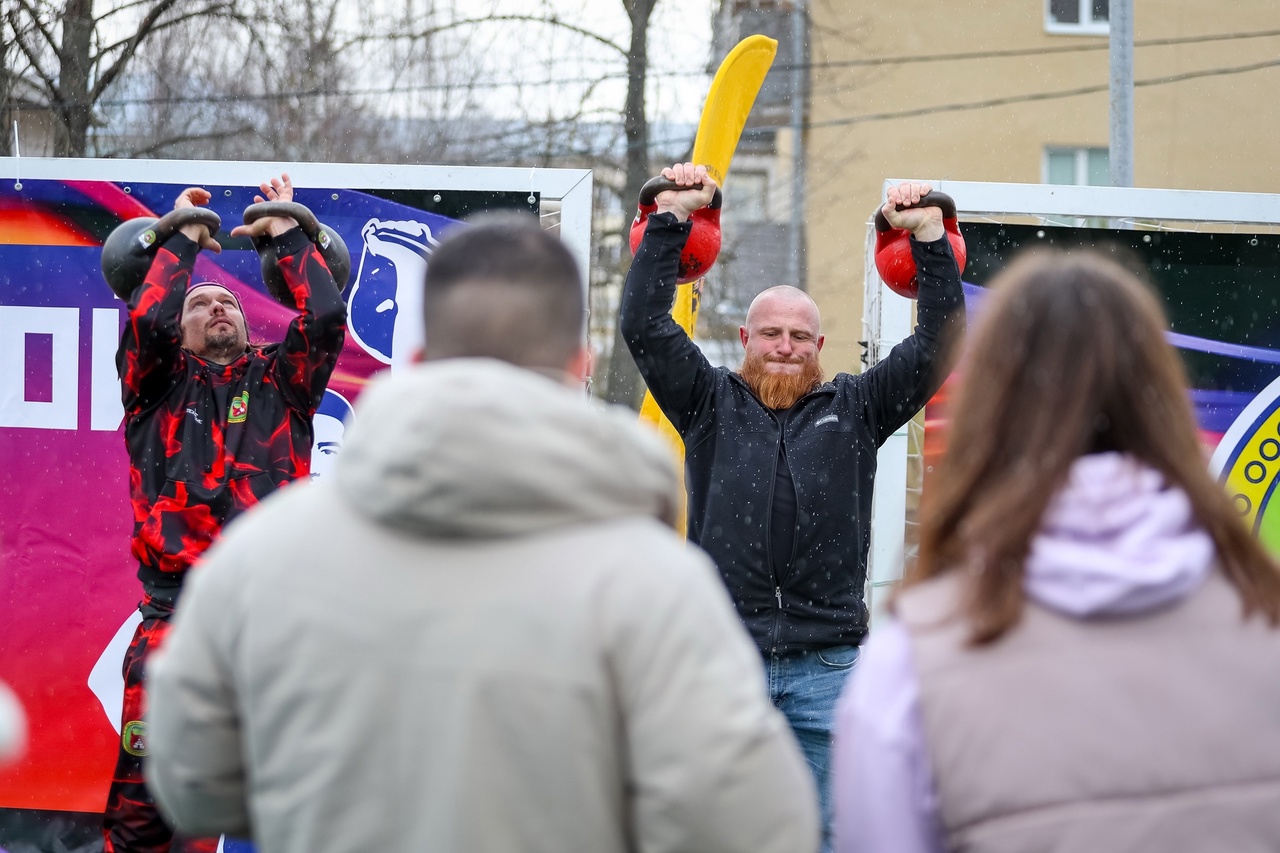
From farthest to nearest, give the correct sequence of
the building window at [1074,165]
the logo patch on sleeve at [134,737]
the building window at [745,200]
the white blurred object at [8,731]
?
the building window at [1074,165] < the building window at [745,200] < the logo patch on sleeve at [134,737] < the white blurred object at [8,731]

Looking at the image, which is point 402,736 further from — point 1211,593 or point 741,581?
point 741,581

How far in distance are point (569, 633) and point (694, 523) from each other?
8.00ft

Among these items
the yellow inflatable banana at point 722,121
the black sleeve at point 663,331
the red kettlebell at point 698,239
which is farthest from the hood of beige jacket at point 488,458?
the yellow inflatable banana at point 722,121

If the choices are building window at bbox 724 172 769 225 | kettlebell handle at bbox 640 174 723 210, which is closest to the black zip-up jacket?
kettlebell handle at bbox 640 174 723 210

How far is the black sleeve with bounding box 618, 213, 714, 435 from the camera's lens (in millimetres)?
3549

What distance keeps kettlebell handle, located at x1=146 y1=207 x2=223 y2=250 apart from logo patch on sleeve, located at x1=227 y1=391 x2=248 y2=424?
0.53 metres

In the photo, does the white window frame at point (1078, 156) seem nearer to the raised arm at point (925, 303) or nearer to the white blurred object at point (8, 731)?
the raised arm at point (925, 303)

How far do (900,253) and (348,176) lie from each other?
225 centimetres

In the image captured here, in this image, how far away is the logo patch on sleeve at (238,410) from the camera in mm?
3809

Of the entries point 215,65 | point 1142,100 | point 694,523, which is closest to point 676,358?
point 694,523

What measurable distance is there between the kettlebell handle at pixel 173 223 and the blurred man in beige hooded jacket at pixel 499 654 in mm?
2333

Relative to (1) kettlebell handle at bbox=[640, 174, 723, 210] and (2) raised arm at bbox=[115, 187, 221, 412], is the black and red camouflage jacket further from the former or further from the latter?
(1) kettlebell handle at bbox=[640, 174, 723, 210]

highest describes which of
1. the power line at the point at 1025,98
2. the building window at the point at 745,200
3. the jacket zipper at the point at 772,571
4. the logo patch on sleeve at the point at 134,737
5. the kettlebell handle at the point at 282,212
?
the power line at the point at 1025,98

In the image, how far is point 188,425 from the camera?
12.5 feet
